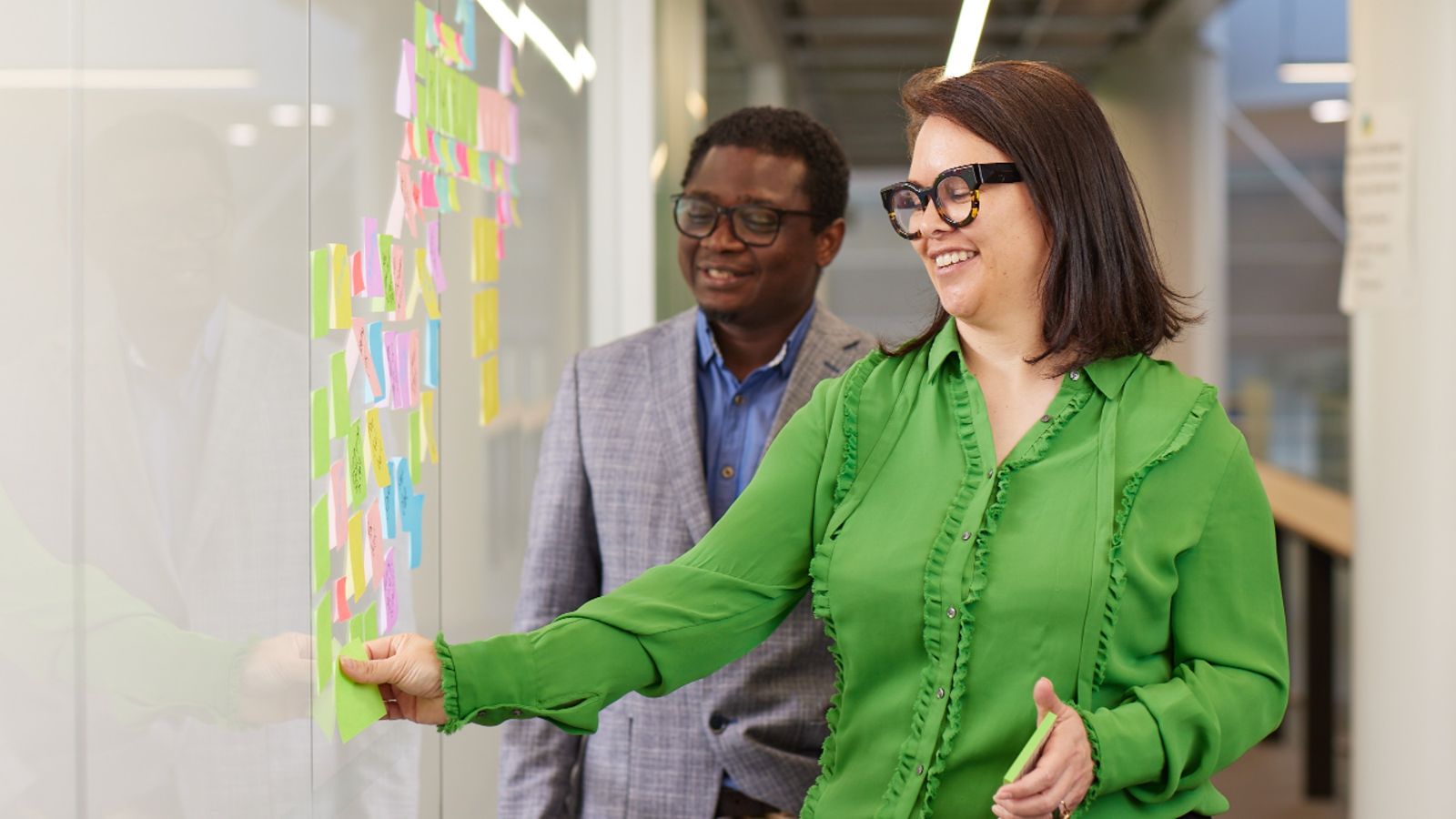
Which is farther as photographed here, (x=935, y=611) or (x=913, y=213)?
(x=913, y=213)

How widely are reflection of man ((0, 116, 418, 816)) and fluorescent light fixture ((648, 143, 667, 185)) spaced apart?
2.51 meters

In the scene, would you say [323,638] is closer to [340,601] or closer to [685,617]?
[340,601]

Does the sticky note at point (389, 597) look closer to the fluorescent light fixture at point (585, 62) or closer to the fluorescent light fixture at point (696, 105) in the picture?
the fluorescent light fixture at point (585, 62)

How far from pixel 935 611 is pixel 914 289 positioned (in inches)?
24.3

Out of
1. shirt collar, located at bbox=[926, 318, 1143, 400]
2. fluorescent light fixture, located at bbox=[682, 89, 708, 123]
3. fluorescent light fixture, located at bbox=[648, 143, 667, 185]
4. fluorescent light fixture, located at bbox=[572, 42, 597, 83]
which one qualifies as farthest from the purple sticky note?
fluorescent light fixture, located at bbox=[682, 89, 708, 123]

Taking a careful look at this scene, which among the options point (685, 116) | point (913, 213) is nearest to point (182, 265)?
point (913, 213)

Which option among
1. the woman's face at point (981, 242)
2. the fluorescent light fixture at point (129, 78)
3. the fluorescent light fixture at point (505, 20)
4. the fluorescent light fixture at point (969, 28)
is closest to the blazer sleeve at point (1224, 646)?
the woman's face at point (981, 242)

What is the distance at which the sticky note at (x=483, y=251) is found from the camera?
216 centimetres

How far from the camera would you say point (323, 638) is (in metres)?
1.47

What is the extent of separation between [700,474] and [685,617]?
0.53m

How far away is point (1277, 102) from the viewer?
1248 cm

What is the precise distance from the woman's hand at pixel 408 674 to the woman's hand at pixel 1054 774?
0.54m

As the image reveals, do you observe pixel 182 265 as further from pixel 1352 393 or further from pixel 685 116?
pixel 685 116

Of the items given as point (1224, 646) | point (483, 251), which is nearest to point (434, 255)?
point (483, 251)
